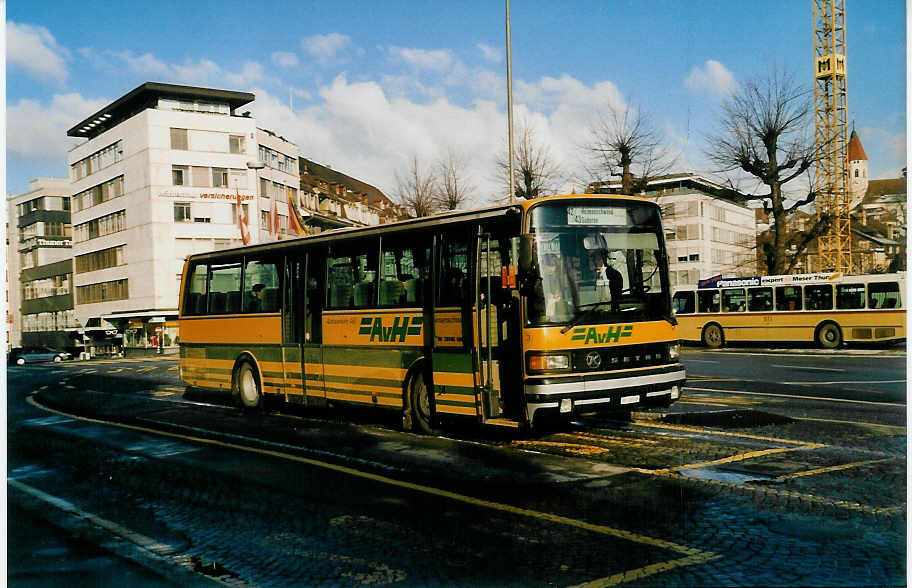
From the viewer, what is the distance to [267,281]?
616 inches

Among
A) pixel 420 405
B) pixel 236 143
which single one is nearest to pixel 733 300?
pixel 420 405

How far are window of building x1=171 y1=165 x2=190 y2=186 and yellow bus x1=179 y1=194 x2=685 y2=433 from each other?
194 ft

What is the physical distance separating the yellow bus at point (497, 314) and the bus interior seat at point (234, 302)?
2274 mm

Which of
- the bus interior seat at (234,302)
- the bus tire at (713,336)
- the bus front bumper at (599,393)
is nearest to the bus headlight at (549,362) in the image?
the bus front bumper at (599,393)

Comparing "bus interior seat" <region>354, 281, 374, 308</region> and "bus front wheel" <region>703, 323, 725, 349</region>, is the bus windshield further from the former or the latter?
"bus front wheel" <region>703, 323, 725, 349</region>

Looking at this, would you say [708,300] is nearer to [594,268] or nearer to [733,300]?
[733,300]

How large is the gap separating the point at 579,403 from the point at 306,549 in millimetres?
4631

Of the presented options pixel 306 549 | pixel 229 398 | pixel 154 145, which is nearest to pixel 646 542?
pixel 306 549

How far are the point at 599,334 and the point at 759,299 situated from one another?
25813mm

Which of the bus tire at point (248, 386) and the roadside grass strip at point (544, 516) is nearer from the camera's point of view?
the roadside grass strip at point (544, 516)

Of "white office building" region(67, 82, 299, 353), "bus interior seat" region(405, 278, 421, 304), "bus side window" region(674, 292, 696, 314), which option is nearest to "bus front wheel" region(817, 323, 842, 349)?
"bus side window" region(674, 292, 696, 314)

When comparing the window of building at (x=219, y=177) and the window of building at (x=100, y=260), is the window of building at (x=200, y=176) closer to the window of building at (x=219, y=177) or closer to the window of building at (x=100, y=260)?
the window of building at (x=219, y=177)

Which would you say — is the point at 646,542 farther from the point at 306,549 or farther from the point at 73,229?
the point at 73,229

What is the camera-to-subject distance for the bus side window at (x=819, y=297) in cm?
3200
